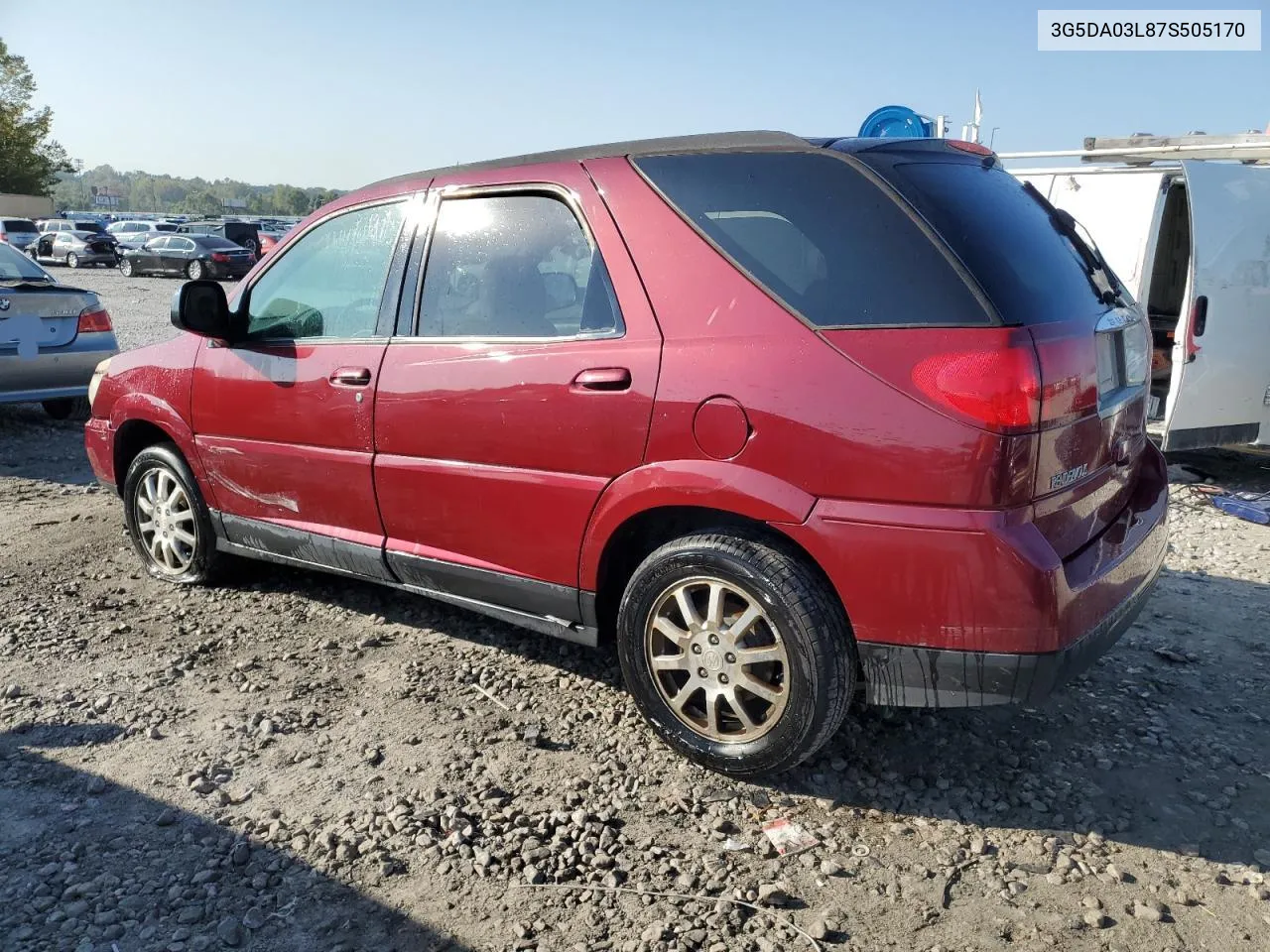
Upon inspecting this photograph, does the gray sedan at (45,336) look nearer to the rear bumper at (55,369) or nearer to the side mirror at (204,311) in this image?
the rear bumper at (55,369)

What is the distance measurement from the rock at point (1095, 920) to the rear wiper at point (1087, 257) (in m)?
1.80

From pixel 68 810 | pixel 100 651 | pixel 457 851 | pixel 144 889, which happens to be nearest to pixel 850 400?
pixel 457 851

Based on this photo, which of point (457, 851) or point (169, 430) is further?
point (169, 430)

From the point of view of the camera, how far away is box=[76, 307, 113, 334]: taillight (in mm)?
8266

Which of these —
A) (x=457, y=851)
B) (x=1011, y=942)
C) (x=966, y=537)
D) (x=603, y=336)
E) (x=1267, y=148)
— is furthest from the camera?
(x=1267, y=148)

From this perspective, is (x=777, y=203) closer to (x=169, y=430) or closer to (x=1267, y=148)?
(x=169, y=430)

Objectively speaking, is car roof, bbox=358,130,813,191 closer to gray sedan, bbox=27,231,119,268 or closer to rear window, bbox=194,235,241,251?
rear window, bbox=194,235,241,251

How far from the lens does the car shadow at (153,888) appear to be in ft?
7.73

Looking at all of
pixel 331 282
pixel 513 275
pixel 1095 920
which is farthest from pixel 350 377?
pixel 1095 920

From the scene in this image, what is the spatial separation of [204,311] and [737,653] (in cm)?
275

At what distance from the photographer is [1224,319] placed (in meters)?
6.52

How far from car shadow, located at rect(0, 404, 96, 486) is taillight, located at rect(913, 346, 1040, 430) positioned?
623cm

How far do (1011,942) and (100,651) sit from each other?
11.7 ft

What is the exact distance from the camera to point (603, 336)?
311cm
